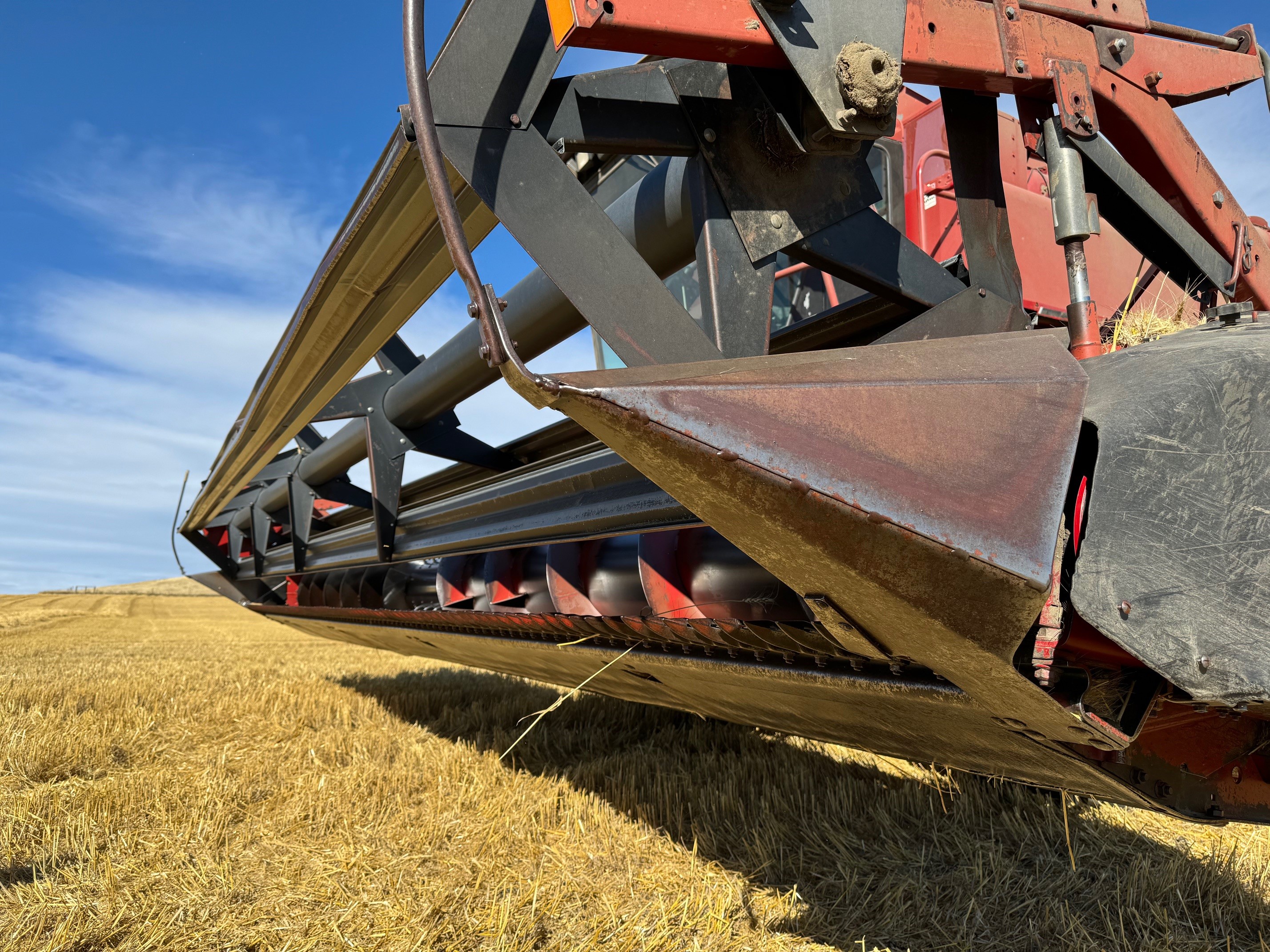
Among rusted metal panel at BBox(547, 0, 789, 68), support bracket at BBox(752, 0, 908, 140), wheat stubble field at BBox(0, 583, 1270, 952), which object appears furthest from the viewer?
wheat stubble field at BBox(0, 583, 1270, 952)

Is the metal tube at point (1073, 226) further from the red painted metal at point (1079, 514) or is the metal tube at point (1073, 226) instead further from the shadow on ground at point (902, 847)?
the shadow on ground at point (902, 847)

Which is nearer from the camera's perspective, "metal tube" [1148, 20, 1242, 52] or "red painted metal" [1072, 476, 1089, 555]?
"red painted metal" [1072, 476, 1089, 555]

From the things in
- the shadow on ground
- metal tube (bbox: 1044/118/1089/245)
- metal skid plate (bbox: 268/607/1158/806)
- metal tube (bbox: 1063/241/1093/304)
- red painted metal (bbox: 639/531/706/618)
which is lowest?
the shadow on ground

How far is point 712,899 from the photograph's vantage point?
231 cm

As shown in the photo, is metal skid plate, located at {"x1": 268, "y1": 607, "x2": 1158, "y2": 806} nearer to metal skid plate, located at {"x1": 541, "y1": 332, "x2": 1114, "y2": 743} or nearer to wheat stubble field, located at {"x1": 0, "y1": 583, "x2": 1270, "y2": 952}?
metal skid plate, located at {"x1": 541, "y1": 332, "x2": 1114, "y2": 743}

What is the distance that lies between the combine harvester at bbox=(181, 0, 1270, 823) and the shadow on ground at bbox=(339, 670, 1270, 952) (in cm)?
64

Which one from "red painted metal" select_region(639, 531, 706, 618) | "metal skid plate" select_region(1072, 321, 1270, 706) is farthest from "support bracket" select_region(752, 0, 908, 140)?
"red painted metal" select_region(639, 531, 706, 618)

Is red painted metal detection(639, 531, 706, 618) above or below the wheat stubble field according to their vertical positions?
above

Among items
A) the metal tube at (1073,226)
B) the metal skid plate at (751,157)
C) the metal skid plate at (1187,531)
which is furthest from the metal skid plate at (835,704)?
the metal skid plate at (751,157)

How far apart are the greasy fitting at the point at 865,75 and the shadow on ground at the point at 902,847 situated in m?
1.92

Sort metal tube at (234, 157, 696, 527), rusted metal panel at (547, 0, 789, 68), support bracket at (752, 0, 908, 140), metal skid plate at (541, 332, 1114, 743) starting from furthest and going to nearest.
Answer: metal tube at (234, 157, 696, 527), support bracket at (752, 0, 908, 140), rusted metal panel at (547, 0, 789, 68), metal skid plate at (541, 332, 1114, 743)

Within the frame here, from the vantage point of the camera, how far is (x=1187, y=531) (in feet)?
→ 3.68

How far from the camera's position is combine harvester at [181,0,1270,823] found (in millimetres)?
998

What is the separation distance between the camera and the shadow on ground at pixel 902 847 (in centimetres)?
222
